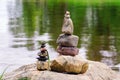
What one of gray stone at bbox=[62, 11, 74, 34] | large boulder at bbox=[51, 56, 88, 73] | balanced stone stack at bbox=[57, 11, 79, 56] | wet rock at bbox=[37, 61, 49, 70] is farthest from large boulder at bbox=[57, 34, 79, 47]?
wet rock at bbox=[37, 61, 49, 70]

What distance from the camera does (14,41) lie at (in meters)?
24.1

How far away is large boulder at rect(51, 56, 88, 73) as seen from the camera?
11492 mm

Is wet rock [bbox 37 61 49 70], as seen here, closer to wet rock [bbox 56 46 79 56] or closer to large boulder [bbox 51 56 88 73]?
large boulder [bbox 51 56 88 73]

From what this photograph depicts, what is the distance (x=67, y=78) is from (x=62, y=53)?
91cm

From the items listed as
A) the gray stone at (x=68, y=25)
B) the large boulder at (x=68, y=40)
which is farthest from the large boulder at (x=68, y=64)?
the gray stone at (x=68, y=25)

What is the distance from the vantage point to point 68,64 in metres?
11.5

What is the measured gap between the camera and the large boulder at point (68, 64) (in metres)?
11.5

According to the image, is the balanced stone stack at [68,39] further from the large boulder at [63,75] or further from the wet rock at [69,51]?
the large boulder at [63,75]

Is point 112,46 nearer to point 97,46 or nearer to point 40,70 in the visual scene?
point 97,46

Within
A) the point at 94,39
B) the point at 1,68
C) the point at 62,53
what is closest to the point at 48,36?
the point at 94,39

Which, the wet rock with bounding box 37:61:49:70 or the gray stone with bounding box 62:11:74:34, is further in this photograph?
the gray stone with bounding box 62:11:74:34

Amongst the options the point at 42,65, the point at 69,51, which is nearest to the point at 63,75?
the point at 42,65

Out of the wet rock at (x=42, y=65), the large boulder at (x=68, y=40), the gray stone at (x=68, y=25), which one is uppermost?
the gray stone at (x=68, y=25)

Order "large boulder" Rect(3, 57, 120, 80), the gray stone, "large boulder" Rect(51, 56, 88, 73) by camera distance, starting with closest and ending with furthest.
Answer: "large boulder" Rect(3, 57, 120, 80)
"large boulder" Rect(51, 56, 88, 73)
the gray stone
